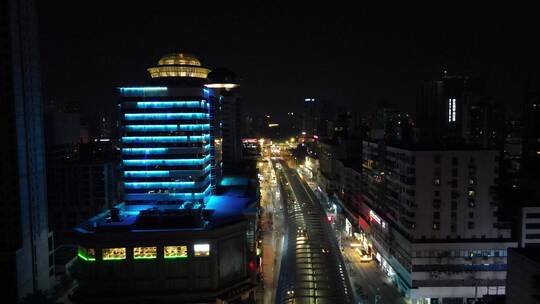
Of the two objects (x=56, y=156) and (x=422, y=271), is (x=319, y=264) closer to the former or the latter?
(x=422, y=271)

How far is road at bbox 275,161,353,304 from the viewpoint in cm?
3250

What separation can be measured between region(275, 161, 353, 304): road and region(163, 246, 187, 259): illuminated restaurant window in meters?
Answer: 8.76

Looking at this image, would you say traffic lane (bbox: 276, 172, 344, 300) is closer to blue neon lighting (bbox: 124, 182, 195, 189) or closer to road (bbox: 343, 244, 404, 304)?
road (bbox: 343, 244, 404, 304)

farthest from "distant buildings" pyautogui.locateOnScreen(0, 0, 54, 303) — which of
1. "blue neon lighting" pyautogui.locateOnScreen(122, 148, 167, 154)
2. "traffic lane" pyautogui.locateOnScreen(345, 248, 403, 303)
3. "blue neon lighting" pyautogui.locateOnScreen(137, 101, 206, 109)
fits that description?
"traffic lane" pyautogui.locateOnScreen(345, 248, 403, 303)

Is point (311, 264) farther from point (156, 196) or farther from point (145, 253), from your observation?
point (156, 196)

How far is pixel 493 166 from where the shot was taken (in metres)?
39.2

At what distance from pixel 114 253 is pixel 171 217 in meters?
5.55

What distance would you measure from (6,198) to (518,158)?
87.5 m

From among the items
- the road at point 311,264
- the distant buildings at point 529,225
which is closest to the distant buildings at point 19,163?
the road at point 311,264

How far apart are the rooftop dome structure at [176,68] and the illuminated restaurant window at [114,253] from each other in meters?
26.0

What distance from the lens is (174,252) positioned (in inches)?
1415

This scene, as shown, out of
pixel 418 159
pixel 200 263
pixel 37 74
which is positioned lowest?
pixel 200 263

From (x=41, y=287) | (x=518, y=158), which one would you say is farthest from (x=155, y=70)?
(x=518, y=158)

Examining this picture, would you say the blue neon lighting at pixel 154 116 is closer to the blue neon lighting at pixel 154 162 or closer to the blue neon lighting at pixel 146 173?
the blue neon lighting at pixel 154 162
